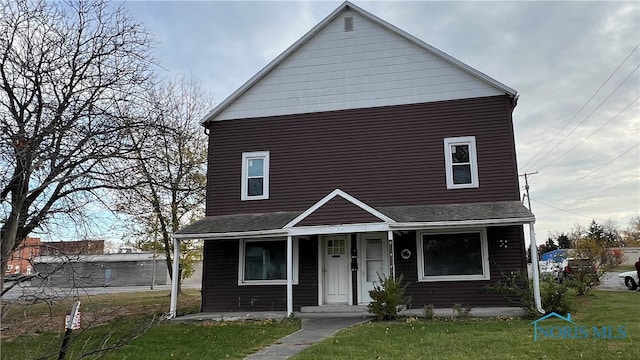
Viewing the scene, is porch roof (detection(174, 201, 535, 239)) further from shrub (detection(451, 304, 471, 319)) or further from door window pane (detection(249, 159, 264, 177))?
shrub (detection(451, 304, 471, 319))

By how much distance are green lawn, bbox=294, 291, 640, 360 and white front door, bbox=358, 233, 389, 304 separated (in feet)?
8.85

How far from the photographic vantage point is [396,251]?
43.6 ft

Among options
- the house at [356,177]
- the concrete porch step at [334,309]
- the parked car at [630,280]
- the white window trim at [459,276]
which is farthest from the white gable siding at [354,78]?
the parked car at [630,280]

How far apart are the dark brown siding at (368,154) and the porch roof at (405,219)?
0.34 meters

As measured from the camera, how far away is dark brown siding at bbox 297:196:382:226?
39.9 ft

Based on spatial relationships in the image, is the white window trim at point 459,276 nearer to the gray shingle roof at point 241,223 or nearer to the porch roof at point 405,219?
the porch roof at point 405,219

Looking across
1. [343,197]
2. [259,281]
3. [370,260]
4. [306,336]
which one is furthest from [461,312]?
[259,281]

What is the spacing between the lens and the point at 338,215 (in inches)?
484

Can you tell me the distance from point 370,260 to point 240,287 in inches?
151

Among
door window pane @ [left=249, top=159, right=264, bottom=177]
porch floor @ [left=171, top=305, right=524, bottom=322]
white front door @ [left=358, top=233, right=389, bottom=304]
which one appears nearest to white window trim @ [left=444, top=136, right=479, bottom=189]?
white front door @ [left=358, top=233, right=389, bottom=304]

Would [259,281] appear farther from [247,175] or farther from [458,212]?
[458,212]

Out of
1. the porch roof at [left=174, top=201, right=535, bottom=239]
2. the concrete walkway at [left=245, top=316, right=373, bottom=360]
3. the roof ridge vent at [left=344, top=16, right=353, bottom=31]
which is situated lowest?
the concrete walkway at [left=245, top=316, right=373, bottom=360]

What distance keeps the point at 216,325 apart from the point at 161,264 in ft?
117

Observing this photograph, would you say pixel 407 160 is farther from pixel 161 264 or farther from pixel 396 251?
pixel 161 264
